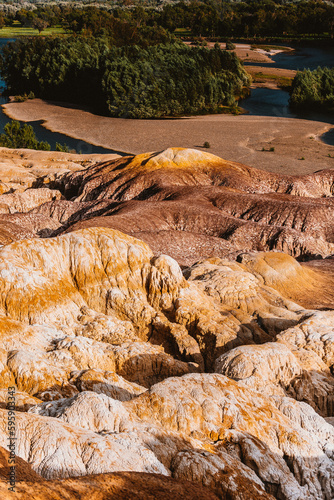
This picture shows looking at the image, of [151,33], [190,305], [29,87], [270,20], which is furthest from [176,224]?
[270,20]

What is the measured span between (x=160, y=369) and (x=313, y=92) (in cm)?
9322

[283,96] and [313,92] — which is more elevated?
[313,92]

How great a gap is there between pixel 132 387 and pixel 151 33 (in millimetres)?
135466

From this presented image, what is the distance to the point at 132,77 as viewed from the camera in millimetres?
97750

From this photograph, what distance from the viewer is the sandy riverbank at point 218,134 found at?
68.4m

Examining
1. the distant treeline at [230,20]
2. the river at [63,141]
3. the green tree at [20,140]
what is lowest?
the river at [63,141]

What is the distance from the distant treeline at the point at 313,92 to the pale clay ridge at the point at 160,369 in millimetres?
86031

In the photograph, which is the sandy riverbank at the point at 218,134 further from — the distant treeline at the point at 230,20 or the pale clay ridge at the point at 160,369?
the distant treeline at the point at 230,20

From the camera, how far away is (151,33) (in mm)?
134750

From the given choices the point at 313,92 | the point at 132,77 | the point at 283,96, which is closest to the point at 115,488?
the point at 132,77

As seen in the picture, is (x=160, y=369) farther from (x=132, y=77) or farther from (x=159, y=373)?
(x=132, y=77)

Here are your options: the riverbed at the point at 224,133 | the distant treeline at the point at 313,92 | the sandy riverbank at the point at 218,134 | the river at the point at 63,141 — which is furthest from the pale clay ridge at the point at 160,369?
the distant treeline at the point at 313,92

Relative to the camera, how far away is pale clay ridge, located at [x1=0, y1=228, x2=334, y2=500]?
25.0 feet

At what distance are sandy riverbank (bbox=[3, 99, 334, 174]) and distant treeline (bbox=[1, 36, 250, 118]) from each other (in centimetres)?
446
